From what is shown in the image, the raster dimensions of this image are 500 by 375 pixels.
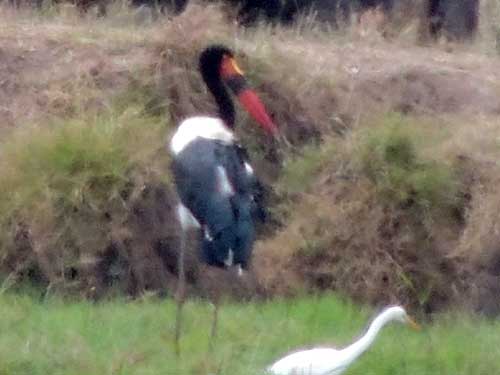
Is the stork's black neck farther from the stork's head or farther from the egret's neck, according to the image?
the egret's neck

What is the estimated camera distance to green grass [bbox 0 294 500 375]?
8344mm

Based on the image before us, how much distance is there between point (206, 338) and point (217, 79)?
217 centimetres

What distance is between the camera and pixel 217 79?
36.0 feet

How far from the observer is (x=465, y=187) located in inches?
472

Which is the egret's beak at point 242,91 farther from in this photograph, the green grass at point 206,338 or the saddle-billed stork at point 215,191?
the green grass at point 206,338

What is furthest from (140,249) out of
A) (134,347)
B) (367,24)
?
(367,24)

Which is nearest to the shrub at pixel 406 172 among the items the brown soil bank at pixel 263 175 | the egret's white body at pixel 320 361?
the brown soil bank at pixel 263 175

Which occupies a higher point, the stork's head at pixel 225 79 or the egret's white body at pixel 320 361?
the stork's head at pixel 225 79

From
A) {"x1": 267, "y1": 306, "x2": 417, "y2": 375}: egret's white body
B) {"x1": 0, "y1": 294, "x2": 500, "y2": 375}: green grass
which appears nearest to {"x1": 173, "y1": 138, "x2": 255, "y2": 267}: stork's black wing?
{"x1": 0, "y1": 294, "x2": 500, "y2": 375}: green grass

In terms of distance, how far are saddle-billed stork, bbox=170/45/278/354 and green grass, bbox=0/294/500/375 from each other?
8.2 inches

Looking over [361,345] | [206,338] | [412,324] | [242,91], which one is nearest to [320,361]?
[361,345]

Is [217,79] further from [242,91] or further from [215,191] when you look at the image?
[215,191]

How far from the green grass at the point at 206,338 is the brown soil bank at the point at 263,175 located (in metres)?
0.75

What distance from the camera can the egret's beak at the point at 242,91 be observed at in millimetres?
10852
